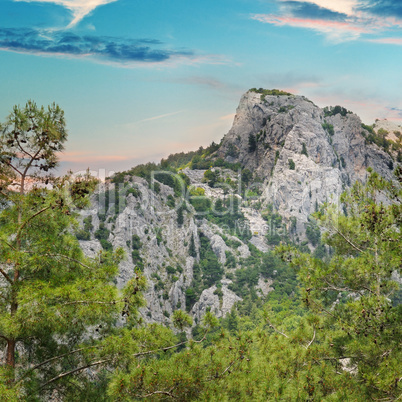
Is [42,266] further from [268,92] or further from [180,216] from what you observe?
[268,92]

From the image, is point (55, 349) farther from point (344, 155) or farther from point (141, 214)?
point (344, 155)

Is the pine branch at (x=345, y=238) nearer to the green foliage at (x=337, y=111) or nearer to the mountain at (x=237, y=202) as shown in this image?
the mountain at (x=237, y=202)

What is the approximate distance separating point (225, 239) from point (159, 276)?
23289mm

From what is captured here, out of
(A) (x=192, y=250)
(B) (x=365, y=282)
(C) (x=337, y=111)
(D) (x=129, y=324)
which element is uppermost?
(C) (x=337, y=111)

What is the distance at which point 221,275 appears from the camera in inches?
3162

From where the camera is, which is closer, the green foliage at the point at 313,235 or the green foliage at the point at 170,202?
the green foliage at the point at 170,202

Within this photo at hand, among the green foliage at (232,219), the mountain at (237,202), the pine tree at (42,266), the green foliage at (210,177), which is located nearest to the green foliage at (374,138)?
the mountain at (237,202)

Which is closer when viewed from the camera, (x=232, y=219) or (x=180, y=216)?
(x=180, y=216)

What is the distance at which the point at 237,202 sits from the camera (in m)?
104

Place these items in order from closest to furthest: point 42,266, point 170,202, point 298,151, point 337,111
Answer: point 42,266, point 170,202, point 298,151, point 337,111

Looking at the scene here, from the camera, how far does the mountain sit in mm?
70688

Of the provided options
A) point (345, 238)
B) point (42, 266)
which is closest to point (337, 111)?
point (345, 238)

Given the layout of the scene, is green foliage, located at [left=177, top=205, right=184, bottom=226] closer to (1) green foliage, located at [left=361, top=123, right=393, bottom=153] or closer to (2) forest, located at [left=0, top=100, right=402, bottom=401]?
(1) green foliage, located at [left=361, top=123, right=393, bottom=153]

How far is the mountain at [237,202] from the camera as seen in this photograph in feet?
232
